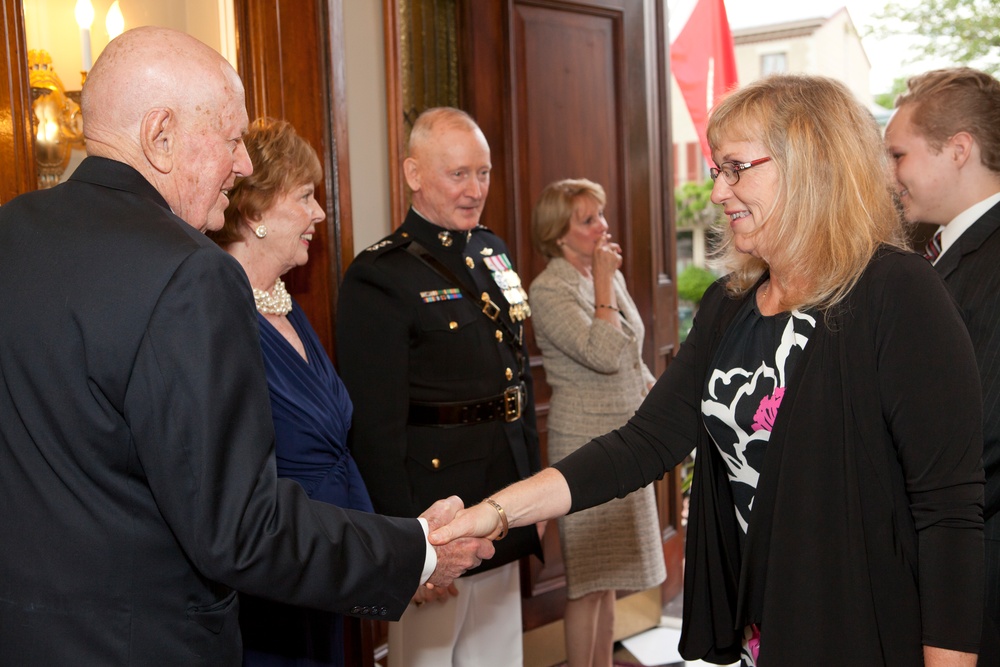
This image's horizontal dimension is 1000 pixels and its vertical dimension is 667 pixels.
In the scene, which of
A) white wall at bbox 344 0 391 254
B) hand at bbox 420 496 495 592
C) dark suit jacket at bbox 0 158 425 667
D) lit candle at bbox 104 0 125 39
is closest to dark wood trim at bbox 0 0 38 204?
lit candle at bbox 104 0 125 39

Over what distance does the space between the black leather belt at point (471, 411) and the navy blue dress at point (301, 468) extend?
1.12 feet

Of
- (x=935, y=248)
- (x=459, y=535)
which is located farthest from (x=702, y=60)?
(x=459, y=535)

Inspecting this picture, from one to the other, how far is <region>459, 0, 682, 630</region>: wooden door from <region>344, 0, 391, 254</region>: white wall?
47 cm

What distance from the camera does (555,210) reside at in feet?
10.9

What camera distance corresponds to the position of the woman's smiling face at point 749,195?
1.66m

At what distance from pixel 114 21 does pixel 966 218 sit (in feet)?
7.42

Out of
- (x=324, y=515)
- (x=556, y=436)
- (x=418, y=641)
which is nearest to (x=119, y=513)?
(x=324, y=515)

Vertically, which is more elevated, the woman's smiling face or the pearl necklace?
the woman's smiling face

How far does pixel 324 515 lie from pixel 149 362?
0.39 metres

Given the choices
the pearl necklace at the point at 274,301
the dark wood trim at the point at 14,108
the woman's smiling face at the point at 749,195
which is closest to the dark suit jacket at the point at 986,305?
the woman's smiling face at the point at 749,195

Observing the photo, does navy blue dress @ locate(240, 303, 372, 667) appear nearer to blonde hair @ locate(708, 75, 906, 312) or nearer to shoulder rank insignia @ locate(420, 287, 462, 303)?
shoulder rank insignia @ locate(420, 287, 462, 303)

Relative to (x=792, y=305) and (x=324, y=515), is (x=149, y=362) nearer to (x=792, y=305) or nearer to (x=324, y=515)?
(x=324, y=515)

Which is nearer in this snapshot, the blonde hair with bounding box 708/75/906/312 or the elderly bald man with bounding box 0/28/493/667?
the elderly bald man with bounding box 0/28/493/667

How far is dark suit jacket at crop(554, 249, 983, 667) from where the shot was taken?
145 centimetres
